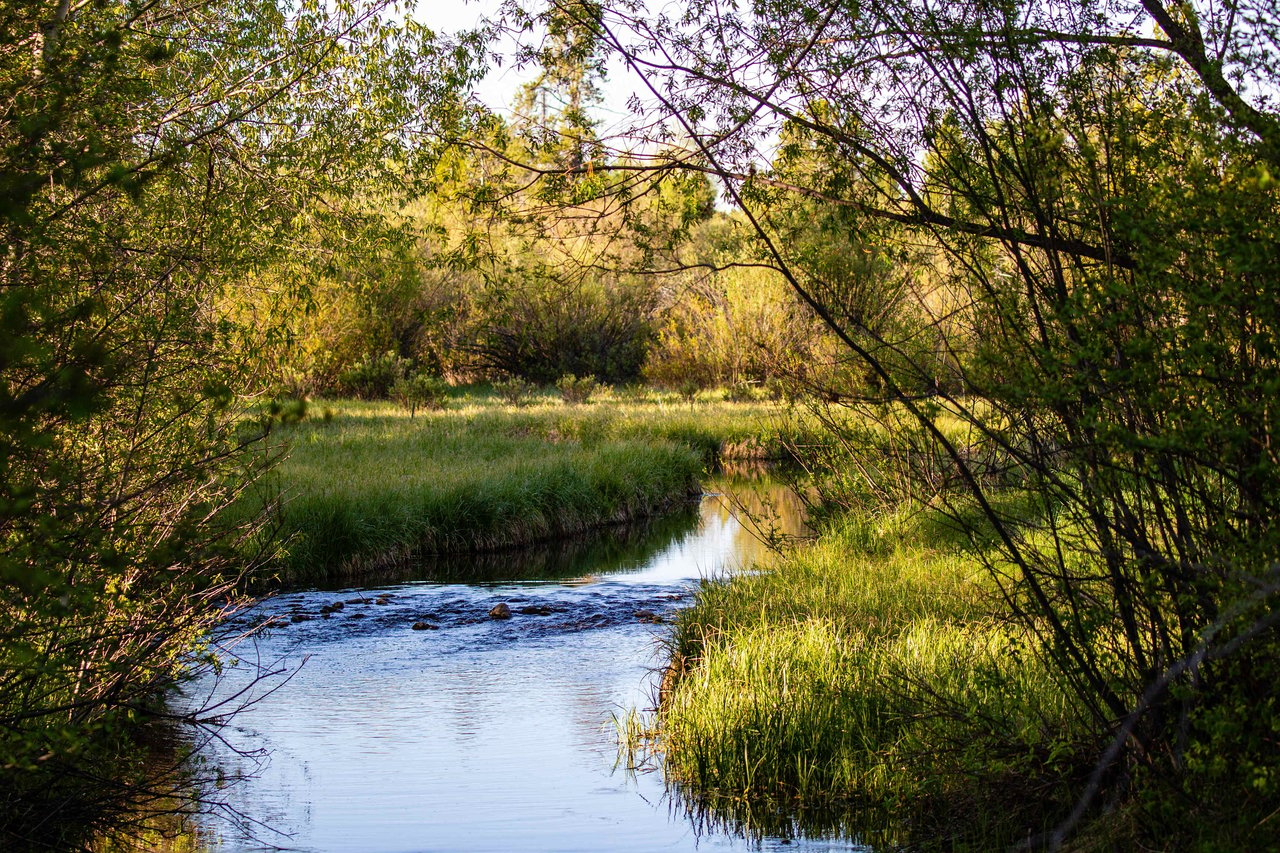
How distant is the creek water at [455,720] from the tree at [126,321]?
2.65 ft

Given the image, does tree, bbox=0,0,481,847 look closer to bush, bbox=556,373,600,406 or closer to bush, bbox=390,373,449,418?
bush, bbox=390,373,449,418

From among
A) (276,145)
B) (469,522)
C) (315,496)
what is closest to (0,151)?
(276,145)

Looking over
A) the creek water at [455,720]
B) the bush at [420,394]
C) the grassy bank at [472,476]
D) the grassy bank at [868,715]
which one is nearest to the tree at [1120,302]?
the grassy bank at [868,715]

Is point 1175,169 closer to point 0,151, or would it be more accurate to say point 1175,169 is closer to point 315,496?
point 0,151

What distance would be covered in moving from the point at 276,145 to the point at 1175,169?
9620 millimetres

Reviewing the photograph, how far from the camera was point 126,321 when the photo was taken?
244 inches

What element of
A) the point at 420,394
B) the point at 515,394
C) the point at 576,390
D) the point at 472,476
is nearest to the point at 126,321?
the point at 472,476

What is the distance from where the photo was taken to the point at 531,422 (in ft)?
70.5

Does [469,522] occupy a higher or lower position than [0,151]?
lower

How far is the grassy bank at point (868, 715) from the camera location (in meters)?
4.89

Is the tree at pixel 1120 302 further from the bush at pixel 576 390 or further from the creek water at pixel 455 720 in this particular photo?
the bush at pixel 576 390

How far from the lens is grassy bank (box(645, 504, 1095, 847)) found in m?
4.89

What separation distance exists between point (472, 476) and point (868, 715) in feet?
31.4

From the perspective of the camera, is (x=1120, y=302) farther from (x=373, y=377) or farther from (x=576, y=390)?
(x=373, y=377)
